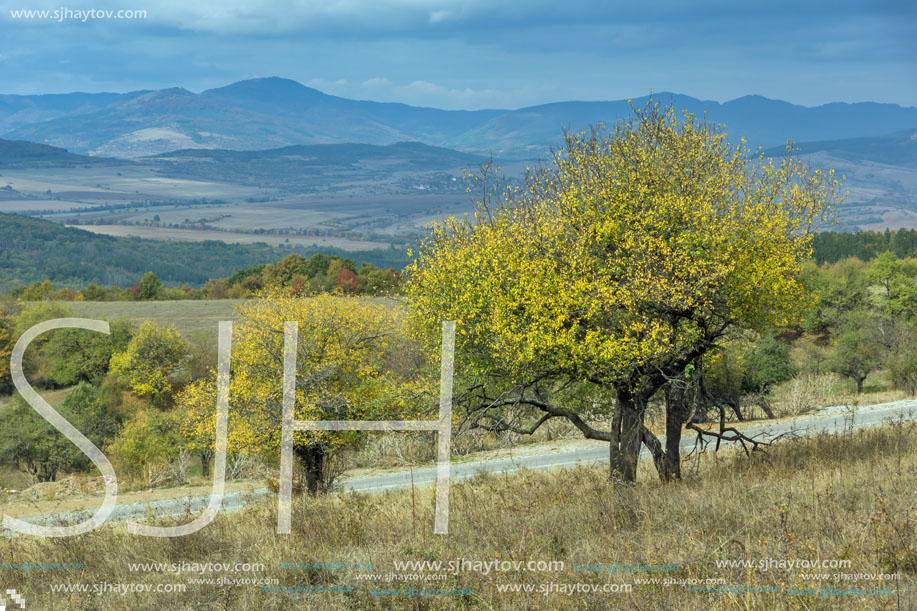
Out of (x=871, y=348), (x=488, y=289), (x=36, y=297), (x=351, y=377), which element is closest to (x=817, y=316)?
(x=871, y=348)

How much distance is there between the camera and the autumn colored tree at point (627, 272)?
1224 cm

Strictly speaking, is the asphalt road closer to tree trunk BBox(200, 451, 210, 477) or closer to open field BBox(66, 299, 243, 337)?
tree trunk BBox(200, 451, 210, 477)

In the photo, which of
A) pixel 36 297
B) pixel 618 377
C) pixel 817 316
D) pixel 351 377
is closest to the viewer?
pixel 618 377

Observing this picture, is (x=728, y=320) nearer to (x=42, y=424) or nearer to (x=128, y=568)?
(x=128, y=568)

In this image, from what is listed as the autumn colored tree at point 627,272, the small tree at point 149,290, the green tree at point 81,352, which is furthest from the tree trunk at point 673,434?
the small tree at point 149,290

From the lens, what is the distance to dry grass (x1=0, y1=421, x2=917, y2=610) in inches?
279

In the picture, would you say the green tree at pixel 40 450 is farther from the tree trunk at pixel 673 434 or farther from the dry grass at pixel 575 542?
the tree trunk at pixel 673 434

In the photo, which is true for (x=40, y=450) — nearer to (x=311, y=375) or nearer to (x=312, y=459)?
(x=312, y=459)

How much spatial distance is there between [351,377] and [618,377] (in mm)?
11854

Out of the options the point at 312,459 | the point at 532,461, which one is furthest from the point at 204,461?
the point at 532,461

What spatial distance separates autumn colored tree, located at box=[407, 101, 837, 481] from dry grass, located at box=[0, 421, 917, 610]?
6.94 ft

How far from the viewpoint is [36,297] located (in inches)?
5246

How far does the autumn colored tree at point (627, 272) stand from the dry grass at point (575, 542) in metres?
2.12

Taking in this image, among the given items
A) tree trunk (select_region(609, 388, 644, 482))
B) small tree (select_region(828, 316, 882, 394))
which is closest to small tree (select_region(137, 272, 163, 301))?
small tree (select_region(828, 316, 882, 394))
